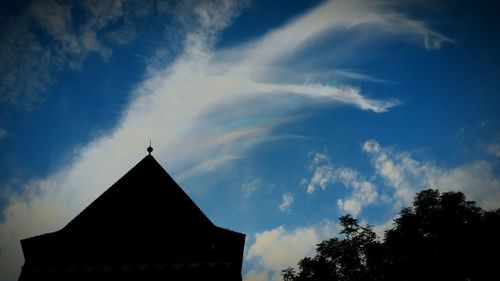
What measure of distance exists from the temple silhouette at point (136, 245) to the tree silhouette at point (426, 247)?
99.0ft

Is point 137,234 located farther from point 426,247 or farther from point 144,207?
point 426,247

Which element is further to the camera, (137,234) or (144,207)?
(144,207)

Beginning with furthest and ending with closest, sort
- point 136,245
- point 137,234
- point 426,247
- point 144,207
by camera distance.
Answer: point 426,247
point 144,207
point 137,234
point 136,245

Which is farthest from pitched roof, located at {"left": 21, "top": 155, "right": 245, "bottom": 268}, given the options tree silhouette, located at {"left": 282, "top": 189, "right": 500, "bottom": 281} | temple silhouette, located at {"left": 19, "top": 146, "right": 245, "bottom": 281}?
tree silhouette, located at {"left": 282, "top": 189, "right": 500, "bottom": 281}

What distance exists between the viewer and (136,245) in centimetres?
1257

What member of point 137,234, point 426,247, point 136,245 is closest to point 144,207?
point 137,234

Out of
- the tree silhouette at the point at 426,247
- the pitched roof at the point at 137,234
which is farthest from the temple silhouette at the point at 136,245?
the tree silhouette at the point at 426,247

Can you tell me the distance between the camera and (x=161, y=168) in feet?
50.5

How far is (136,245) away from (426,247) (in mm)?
36577

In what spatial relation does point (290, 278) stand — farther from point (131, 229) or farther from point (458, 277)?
point (131, 229)

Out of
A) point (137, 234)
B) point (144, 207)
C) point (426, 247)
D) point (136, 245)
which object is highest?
point (426, 247)

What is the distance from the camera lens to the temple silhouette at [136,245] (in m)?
12.0

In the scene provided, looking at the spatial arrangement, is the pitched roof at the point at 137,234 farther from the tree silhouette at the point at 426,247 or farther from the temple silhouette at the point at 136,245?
the tree silhouette at the point at 426,247

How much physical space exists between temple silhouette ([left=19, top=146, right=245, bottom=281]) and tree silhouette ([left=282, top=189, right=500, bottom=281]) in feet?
99.0
